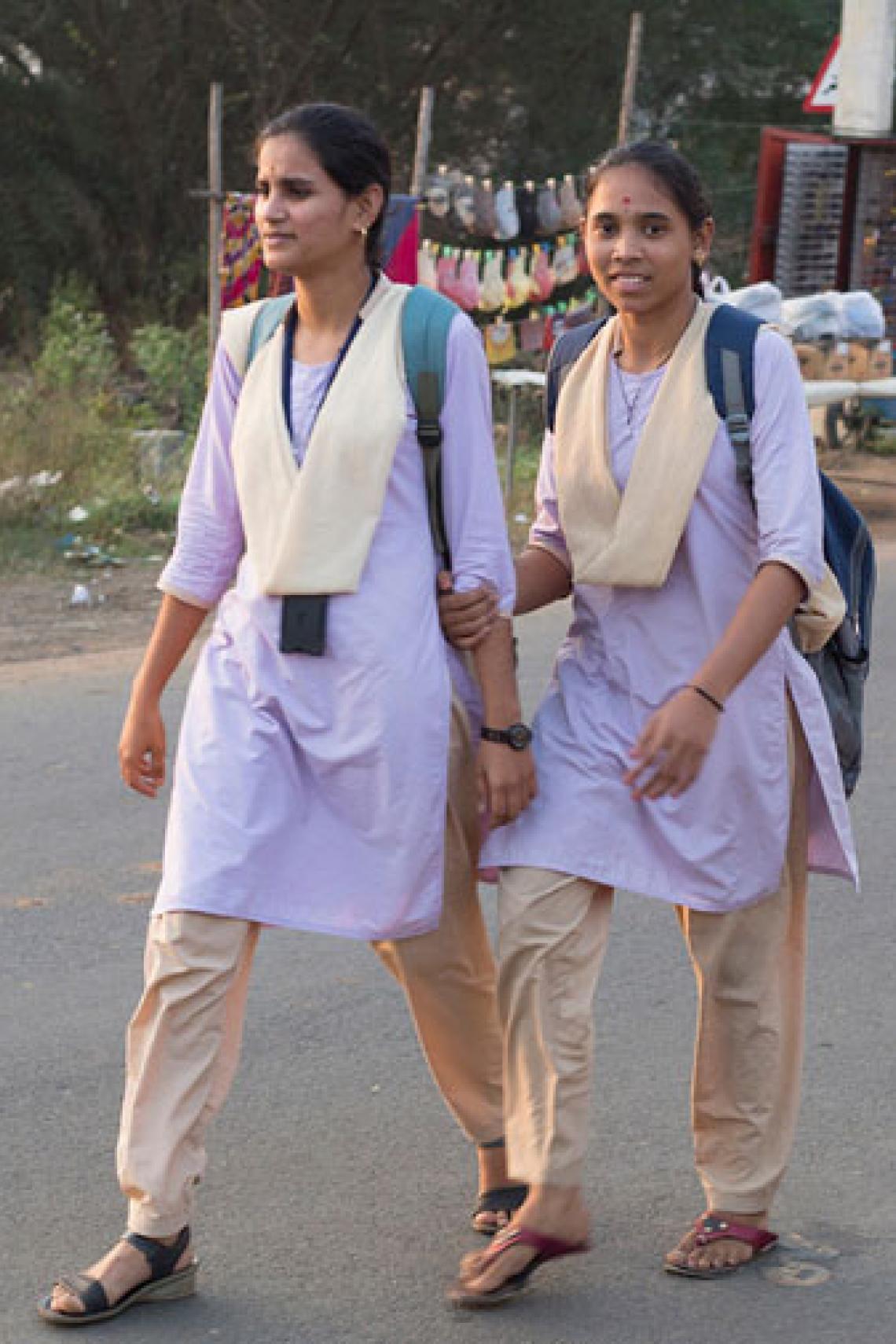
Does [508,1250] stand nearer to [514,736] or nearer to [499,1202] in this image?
[499,1202]

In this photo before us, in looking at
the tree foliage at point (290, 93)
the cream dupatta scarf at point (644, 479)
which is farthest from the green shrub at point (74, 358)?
the cream dupatta scarf at point (644, 479)

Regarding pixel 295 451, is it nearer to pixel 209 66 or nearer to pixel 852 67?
pixel 852 67

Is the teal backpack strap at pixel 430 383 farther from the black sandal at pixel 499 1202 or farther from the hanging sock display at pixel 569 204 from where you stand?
the hanging sock display at pixel 569 204

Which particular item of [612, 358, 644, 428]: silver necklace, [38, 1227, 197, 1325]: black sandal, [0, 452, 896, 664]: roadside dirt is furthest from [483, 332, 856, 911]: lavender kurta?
[0, 452, 896, 664]: roadside dirt

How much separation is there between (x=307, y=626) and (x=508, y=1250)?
0.94 metres

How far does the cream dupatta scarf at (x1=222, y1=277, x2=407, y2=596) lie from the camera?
3480 millimetres

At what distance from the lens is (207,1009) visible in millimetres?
3436

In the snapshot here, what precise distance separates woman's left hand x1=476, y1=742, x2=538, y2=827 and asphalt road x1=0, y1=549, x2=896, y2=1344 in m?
0.74

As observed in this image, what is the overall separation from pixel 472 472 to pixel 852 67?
13.6 meters

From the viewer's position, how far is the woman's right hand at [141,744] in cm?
374

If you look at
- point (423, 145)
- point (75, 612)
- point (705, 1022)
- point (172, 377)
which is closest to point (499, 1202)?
point (705, 1022)

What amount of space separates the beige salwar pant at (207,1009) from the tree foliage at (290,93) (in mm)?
15908

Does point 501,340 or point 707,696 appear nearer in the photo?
point 707,696


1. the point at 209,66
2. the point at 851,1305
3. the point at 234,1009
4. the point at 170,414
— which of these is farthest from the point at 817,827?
the point at 209,66
